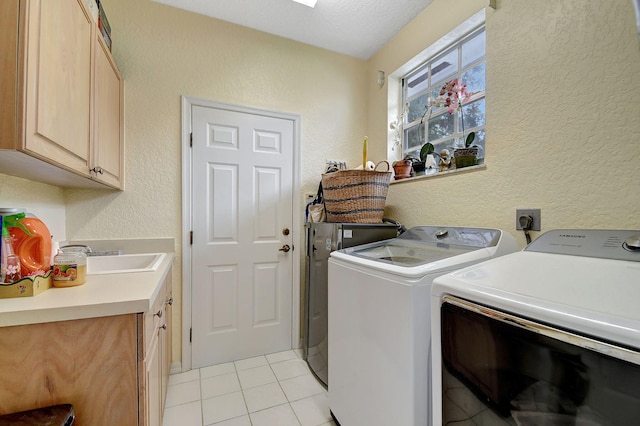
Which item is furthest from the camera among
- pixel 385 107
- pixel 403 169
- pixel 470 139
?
pixel 385 107

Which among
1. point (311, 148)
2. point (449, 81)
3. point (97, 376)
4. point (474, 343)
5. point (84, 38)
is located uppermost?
point (449, 81)

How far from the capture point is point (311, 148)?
2.46m

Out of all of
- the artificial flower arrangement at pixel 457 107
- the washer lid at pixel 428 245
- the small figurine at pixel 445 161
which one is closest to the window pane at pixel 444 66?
the artificial flower arrangement at pixel 457 107

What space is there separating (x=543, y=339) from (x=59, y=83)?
5.41ft

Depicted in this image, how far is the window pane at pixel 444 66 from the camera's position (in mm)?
1980

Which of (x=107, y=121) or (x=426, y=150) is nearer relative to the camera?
(x=107, y=121)

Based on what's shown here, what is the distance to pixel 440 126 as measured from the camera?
81.7 inches

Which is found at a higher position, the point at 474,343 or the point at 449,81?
the point at 449,81

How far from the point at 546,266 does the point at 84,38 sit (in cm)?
206

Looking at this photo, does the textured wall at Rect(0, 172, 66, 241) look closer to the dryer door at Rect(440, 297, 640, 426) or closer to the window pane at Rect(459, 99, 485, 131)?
the dryer door at Rect(440, 297, 640, 426)

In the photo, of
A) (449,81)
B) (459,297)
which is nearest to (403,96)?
(449,81)

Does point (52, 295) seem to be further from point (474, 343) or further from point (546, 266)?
point (546, 266)

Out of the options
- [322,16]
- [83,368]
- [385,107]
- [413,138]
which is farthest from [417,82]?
[83,368]

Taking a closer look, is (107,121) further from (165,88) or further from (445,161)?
(445,161)
